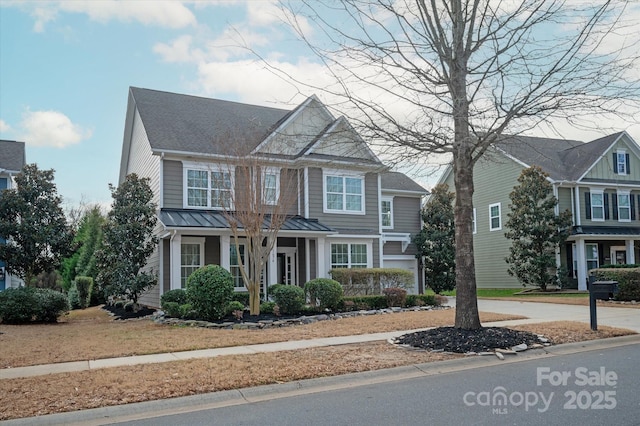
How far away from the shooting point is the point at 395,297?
62.0ft

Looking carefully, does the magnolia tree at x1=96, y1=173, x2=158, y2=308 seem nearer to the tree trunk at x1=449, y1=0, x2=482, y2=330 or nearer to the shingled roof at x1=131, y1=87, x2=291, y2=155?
the shingled roof at x1=131, y1=87, x2=291, y2=155

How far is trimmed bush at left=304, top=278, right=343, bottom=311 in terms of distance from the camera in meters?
17.3

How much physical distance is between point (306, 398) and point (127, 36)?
12.2 metres

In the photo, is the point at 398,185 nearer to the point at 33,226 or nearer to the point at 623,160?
the point at 623,160

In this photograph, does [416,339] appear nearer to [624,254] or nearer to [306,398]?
[306,398]

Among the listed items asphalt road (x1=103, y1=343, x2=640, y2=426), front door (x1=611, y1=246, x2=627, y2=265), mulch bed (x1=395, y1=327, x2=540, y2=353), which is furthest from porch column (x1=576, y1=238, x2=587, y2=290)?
asphalt road (x1=103, y1=343, x2=640, y2=426)

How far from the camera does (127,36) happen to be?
50.2 ft

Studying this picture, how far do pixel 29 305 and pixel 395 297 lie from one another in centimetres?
1170

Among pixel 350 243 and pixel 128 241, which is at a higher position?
pixel 128 241

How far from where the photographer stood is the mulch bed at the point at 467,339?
9742 millimetres

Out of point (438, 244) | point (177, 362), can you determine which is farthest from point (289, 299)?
point (438, 244)

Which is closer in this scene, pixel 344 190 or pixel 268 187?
pixel 268 187

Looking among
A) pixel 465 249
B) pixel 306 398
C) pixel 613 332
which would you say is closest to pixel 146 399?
pixel 306 398

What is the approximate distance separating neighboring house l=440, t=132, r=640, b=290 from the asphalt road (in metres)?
22.8
